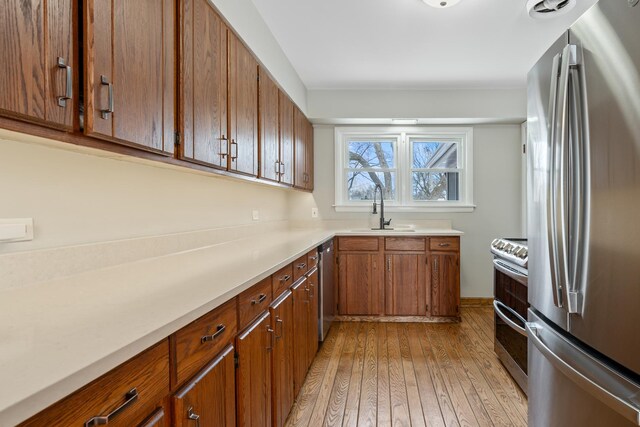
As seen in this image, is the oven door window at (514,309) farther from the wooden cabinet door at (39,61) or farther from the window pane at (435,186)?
the wooden cabinet door at (39,61)

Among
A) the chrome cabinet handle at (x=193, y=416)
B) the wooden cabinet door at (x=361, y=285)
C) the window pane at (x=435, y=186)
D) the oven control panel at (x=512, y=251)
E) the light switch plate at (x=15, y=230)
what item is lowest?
the wooden cabinet door at (x=361, y=285)

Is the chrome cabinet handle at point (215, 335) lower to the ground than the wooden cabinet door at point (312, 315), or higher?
higher

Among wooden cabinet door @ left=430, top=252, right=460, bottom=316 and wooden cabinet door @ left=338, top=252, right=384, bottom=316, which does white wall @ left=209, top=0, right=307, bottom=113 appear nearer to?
wooden cabinet door @ left=338, top=252, right=384, bottom=316

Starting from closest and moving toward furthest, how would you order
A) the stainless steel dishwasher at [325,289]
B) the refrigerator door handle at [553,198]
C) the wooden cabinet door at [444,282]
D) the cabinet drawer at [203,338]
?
1. the cabinet drawer at [203,338]
2. the refrigerator door handle at [553,198]
3. the stainless steel dishwasher at [325,289]
4. the wooden cabinet door at [444,282]

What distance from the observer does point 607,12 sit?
3.51 ft

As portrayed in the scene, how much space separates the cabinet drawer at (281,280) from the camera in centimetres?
174

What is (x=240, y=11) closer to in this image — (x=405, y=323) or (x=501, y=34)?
(x=501, y=34)

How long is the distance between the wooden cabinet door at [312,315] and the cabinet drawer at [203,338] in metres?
1.30

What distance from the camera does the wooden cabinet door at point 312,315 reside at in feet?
8.29

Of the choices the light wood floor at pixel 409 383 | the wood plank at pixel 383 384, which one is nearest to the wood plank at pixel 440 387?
the light wood floor at pixel 409 383

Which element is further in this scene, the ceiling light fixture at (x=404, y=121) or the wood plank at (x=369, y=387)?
the ceiling light fixture at (x=404, y=121)

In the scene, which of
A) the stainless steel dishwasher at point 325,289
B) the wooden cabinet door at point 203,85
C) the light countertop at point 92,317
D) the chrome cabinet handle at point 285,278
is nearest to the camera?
the light countertop at point 92,317

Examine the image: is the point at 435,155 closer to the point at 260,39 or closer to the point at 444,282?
the point at 444,282

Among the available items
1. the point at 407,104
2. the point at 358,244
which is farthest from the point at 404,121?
the point at 358,244
